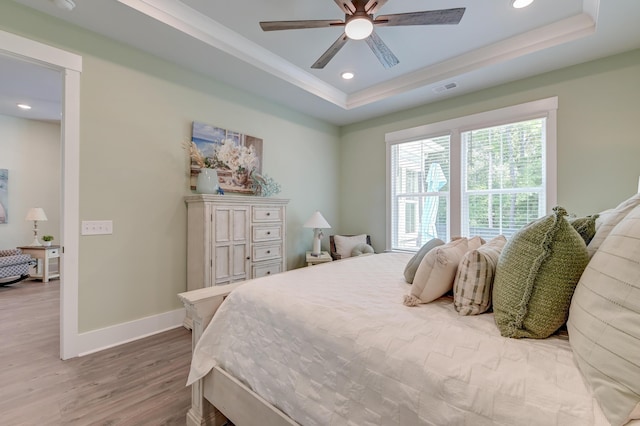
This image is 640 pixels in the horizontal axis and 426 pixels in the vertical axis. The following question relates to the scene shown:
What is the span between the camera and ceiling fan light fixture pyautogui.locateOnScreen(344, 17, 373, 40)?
6.53ft

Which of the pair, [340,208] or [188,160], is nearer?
[188,160]

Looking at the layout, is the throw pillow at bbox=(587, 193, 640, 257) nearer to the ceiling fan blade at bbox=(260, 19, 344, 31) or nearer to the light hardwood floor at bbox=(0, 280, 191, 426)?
the ceiling fan blade at bbox=(260, 19, 344, 31)

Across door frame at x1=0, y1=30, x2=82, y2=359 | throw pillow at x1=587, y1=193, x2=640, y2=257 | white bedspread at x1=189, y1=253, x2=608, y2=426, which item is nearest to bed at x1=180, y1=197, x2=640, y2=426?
white bedspread at x1=189, y1=253, x2=608, y2=426

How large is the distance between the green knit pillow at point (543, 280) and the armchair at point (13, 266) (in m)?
6.26

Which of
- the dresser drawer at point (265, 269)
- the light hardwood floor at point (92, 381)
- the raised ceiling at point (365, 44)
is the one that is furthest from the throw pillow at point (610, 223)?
the dresser drawer at point (265, 269)

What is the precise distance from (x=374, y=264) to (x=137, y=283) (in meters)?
2.26

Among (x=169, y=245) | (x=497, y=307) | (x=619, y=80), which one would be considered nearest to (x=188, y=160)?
(x=169, y=245)

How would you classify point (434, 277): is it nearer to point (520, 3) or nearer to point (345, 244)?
point (520, 3)

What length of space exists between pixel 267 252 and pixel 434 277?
7.72ft

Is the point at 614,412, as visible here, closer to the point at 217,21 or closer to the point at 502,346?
the point at 502,346

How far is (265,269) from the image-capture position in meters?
3.33

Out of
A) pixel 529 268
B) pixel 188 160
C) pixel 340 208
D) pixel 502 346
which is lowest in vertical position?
pixel 502 346

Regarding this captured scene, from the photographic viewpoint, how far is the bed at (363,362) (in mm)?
737

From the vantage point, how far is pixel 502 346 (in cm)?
91
